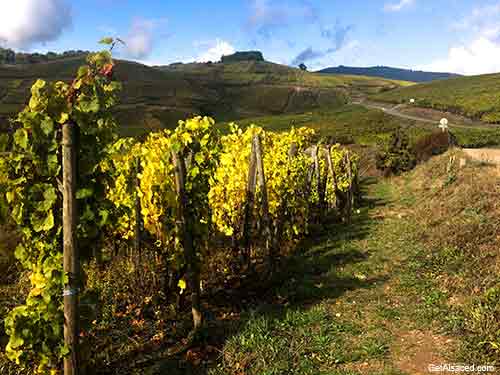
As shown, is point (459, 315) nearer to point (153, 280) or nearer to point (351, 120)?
point (153, 280)

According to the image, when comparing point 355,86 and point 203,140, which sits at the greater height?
point 355,86

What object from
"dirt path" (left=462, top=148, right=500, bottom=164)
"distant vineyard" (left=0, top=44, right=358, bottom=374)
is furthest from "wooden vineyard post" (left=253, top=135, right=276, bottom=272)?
"dirt path" (left=462, top=148, right=500, bottom=164)

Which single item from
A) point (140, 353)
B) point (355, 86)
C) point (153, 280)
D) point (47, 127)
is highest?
point (355, 86)

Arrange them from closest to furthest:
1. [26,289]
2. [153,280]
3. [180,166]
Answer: [180,166]
[153,280]
[26,289]

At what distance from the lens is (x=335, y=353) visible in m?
5.82

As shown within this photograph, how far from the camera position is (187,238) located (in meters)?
6.35

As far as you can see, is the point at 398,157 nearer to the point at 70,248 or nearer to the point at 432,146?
the point at 432,146

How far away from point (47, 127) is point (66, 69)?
575 feet

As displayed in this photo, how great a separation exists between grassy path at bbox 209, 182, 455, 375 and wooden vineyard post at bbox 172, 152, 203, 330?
2.40 feet

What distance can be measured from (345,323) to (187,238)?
9.34ft

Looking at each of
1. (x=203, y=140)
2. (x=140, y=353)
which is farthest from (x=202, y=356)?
(x=203, y=140)

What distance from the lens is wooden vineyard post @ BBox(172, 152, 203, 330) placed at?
621cm

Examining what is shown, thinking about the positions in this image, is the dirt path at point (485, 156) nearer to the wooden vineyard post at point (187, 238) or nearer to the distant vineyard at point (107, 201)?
the distant vineyard at point (107, 201)

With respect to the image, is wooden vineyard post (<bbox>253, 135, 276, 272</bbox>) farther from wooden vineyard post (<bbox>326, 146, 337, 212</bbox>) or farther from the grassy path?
wooden vineyard post (<bbox>326, 146, 337, 212</bbox>)
